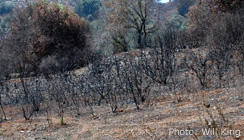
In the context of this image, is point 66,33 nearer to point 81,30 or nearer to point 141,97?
point 81,30

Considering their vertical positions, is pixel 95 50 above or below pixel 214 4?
below

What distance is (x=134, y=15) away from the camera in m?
20.9

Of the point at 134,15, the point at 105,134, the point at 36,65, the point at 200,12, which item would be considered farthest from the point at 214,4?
the point at 105,134

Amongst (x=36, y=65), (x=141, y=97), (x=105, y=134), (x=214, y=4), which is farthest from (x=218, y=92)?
(x=36, y=65)

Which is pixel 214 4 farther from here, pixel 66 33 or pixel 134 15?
pixel 66 33

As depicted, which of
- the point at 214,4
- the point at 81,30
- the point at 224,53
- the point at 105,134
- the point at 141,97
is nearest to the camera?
the point at 105,134

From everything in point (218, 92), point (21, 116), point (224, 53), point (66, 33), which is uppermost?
point (66, 33)

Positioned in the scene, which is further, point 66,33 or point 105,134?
point 66,33

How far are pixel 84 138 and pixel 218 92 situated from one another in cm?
347

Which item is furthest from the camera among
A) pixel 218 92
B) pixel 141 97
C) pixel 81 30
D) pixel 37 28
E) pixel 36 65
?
pixel 81 30

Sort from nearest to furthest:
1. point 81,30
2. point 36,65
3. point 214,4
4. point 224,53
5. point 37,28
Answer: point 224,53 → point 214,4 → point 36,65 → point 37,28 → point 81,30

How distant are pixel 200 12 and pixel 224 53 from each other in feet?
47.6

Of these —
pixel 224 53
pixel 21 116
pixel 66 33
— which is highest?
pixel 66 33

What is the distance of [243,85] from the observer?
7289 millimetres
